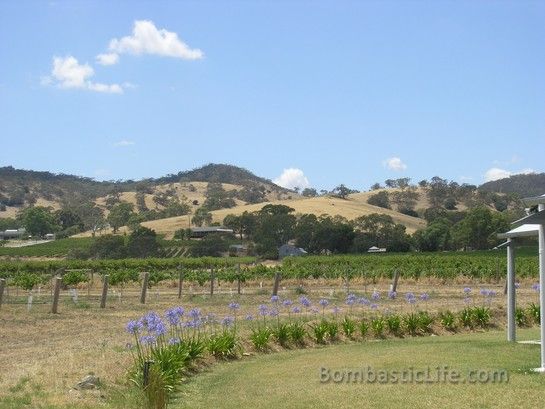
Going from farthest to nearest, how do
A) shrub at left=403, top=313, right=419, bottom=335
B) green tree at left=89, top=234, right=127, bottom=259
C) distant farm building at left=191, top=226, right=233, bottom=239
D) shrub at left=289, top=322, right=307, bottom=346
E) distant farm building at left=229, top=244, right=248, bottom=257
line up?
distant farm building at left=191, top=226, right=233, bottom=239 < distant farm building at left=229, top=244, right=248, bottom=257 < green tree at left=89, top=234, right=127, bottom=259 < shrub at left=403, top=313, right=419, bottom=335 < shrub at left=289, top=322, right=307, bottom=346

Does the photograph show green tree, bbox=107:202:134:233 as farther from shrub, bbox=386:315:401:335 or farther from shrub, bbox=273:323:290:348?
shrub, bbox=273:323:290:348

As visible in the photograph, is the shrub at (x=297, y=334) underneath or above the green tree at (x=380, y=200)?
underneath

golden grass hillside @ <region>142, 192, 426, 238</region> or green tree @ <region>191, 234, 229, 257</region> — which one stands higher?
golden grass hillside @ <region>142, 192, 426, 238</region>

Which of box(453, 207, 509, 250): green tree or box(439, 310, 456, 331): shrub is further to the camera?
box(453, 207, 509, 250): green tree

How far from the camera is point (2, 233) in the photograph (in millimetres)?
145000

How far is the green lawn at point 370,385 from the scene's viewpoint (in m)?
10.2

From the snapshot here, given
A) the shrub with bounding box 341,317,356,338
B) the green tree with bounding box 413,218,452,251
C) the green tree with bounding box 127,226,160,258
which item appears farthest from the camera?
the green tree with bounding box 413,218,452,251

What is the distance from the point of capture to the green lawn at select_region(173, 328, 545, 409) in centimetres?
1025

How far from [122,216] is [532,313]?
129681mm

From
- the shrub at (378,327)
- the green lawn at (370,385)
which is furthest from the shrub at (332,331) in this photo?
the shrub at (378,327)

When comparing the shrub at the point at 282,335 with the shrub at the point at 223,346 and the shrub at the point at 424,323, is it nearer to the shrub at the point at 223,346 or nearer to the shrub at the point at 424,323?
the shrub at the point at 223,346

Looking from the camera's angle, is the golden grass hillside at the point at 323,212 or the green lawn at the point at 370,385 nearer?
the green lawn at the point at 370,385

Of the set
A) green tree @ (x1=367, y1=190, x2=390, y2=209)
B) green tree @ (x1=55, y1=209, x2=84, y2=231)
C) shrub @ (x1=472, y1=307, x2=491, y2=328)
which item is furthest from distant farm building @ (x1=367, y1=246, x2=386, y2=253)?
green tree @ (x1=367, y1=190, x2=390, y2=209)

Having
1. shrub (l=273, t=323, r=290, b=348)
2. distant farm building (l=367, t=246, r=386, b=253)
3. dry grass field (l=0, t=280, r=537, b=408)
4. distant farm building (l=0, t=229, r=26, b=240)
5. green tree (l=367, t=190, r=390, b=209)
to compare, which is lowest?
dry grass field (l=0, t=280, r=537, b=408)
